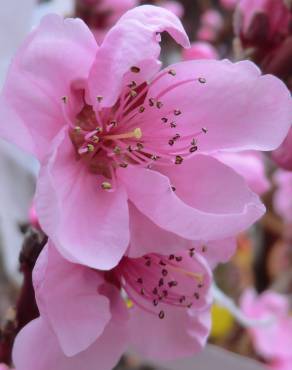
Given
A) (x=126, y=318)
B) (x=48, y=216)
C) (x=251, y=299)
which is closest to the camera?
(x=48, y=216)

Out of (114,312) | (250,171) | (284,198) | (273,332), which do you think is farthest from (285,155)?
(284,198)

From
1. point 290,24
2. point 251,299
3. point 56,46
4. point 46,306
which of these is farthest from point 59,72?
point 251,299

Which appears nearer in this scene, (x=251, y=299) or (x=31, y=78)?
(x=31, y=78)

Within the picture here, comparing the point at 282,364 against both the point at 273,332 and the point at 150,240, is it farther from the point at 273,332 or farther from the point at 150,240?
the point at 150,240

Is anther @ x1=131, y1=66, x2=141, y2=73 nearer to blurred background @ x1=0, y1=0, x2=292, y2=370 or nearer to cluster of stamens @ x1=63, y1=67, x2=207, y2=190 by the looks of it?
cluster of stamens @ x1=63, y1=67, x2=207, y2=190

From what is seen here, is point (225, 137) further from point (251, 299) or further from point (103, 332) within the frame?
point (251, 299)

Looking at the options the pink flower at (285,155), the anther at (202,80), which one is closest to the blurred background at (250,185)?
the pink flower at (285,155)

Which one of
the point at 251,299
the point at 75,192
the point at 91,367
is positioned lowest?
the point at 251,299

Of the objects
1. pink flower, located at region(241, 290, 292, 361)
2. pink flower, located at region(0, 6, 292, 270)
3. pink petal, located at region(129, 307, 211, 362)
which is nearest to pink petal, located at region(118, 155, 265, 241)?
pink flower, located at region(0, 6, 292, 270)
